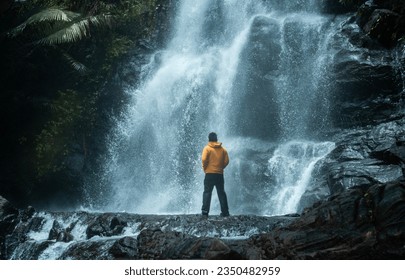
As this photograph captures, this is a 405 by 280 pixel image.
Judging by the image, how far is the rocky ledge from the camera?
15.9 feet

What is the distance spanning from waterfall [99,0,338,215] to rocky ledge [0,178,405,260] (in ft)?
14.2

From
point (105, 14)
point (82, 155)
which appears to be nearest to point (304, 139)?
point (82, 155)

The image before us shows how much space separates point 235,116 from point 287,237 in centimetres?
927

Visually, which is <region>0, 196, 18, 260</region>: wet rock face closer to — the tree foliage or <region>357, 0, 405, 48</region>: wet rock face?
the tree foliage

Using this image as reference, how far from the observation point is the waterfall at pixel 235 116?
41.2 feet

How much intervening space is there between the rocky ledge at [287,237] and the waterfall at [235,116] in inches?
171

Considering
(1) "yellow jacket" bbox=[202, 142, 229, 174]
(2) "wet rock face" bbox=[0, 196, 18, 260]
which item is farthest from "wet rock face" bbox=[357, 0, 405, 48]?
(2) "wet rock face" bbox=[0, 196, 18, 260]

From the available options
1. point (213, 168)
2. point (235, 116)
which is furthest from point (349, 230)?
point (235, 116)

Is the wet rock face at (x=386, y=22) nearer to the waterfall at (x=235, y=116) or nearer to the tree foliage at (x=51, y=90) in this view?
the waterfall at (x=235, y=116)

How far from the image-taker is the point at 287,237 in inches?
210

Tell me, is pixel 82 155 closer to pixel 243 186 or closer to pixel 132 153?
pixel 132 153

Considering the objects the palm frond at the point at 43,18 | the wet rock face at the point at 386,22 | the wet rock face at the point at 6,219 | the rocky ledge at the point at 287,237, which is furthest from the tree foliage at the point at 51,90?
the wet rock face at the point at 386,22
